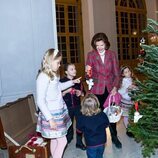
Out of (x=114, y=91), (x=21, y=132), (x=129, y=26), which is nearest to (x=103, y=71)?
(x=114, y=91)

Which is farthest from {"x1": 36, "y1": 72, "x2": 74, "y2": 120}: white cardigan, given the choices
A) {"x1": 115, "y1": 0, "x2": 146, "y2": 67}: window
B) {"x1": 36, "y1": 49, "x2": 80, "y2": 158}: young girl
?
{"x1": 115, "y1": 0, "x2": 146, "y2": 67}: window

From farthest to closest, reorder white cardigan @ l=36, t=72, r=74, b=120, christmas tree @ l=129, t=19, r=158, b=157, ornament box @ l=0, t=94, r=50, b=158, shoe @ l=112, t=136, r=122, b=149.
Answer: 1. shoe @ l=112, t=136, r=122, b=149
2. ornament box @ l=0, t=94, r=50, b=158
3. white cardigan @ l=36, t=72, r=74, b=120
4. christmas tree @ l=129, t=19, r=158, b=157

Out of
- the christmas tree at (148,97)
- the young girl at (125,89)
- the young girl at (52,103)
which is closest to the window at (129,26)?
the young girl at (125,89)

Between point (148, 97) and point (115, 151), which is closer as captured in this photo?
point (148, 97)

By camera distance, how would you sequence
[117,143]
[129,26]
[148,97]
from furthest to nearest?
[129,26] < [117,143] < [148,97]

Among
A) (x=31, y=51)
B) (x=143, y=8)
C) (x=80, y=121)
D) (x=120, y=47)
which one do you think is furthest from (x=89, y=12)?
(x=80, y=121)

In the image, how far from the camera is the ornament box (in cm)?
313

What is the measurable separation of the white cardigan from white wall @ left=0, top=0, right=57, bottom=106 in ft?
4.20

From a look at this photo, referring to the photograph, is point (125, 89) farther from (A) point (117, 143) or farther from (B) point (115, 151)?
(B) point (115, 151)

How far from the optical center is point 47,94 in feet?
9.80

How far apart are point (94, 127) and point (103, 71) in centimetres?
98

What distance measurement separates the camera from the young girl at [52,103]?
2.87m

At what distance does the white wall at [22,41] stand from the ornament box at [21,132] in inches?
12.6

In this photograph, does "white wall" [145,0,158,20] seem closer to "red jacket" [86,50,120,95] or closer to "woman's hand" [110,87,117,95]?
"red jacket" [86,50,120,95]
